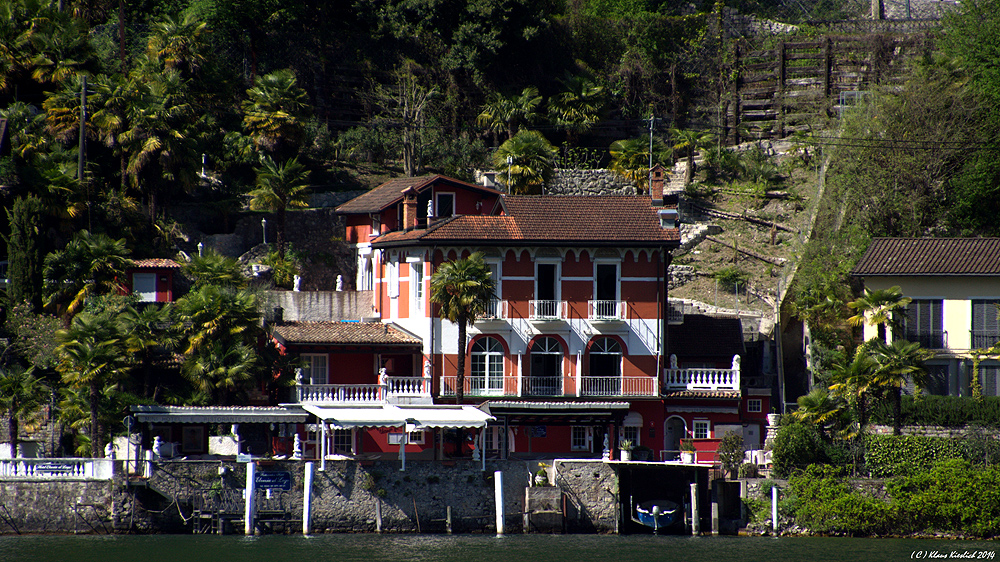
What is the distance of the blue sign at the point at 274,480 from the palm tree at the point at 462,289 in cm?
835

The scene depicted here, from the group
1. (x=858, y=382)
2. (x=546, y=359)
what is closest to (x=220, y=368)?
(x=546, y=359)

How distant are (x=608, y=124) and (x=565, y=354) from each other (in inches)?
1179

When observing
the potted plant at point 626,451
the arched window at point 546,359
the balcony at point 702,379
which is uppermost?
the arched window at point 546,359

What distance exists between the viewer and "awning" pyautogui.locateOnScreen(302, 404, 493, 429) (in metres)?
40.6

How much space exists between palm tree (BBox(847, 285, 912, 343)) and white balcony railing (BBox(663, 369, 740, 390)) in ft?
16.8

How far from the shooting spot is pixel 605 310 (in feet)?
153

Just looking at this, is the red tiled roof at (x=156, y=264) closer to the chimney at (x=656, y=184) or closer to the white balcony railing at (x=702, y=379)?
the chimney at (x=656, y=184)

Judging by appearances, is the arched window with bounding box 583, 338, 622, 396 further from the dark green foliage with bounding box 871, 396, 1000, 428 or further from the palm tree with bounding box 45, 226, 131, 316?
the palm tree with bounding box 45, 226, 131, 316

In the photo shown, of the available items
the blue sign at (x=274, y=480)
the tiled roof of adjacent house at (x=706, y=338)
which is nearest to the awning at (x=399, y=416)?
the blue sign at (x=274, y=480)

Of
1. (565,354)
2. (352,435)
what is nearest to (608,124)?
(565,354)

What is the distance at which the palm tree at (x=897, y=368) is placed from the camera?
41.7 m

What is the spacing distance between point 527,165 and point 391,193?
31.1 ft

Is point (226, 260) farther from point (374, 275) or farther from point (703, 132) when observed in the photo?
point (703, 132)

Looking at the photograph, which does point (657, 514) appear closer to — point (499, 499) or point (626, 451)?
point (626, 451)
